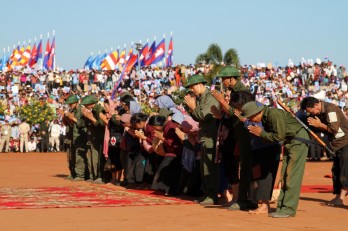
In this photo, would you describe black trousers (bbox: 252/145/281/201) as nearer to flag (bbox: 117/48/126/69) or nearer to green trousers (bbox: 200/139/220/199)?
green trousers (bbox: 200/139/220/199)

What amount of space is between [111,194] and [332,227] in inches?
216

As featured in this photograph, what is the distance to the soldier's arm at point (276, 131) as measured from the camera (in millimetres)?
10391

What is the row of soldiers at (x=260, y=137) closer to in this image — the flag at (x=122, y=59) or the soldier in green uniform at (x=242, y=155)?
the soldier in green uniform at (x=242, y=155)

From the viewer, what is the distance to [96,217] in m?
10.3

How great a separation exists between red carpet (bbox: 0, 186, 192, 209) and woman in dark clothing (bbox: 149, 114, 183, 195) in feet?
1.47

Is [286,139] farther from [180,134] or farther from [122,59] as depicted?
[122,59]

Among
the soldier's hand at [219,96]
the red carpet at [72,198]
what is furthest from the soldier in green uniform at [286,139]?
the red carpet at [72,198]

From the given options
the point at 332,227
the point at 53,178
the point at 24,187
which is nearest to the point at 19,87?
the point at 53,178

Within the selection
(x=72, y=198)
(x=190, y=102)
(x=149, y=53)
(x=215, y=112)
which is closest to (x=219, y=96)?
(x=215, y=112)

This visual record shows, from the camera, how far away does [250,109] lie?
10.5m

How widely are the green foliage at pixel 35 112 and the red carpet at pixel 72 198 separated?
2507 centimetres

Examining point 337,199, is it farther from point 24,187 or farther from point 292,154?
point 24,187

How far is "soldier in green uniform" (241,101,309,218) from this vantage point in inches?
411

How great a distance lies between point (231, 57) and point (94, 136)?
35830mm
